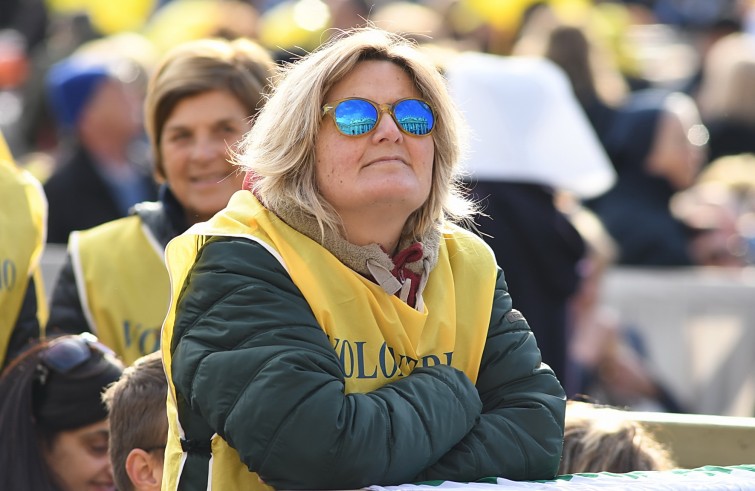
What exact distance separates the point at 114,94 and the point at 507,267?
9.38ft

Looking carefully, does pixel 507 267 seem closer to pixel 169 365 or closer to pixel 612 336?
pixel 612 336

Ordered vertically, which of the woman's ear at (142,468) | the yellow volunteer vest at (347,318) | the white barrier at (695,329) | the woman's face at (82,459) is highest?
the yellow volunteer vest at (347,318)

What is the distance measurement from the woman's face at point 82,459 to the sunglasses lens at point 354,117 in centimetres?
126

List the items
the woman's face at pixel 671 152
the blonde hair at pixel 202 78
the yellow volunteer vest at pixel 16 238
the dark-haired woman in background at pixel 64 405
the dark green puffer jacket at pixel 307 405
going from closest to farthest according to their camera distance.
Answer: the dark green puffer jacket at pixel 307 405
the dark-haired woman in background at pixel 64 405
the yellow volunteer vest at pixel 16 238
the blonde hair at pixel 202 78
the woman's face at pixel 671 152

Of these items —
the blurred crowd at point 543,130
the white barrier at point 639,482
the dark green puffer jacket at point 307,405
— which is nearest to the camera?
the dark green puffer jacket at point 307,405

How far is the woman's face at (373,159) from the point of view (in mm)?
2646

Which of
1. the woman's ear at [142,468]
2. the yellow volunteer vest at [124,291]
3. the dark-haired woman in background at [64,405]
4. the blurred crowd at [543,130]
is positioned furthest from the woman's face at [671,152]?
the woman's ear at [142,468]

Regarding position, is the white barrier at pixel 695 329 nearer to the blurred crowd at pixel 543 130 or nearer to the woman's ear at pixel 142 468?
the blurred crowd at pixel 543 130

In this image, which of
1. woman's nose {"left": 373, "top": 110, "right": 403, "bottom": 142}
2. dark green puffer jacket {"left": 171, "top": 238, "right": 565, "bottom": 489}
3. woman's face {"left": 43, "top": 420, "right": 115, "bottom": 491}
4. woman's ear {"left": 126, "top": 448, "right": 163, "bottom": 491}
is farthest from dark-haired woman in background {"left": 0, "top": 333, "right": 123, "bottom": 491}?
woman's nose {"left": 373, "top": 110, "right": 403, "bottom": 142}

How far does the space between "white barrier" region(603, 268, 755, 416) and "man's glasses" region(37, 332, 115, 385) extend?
3940 millimetres

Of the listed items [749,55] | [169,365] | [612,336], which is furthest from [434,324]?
[749,55]

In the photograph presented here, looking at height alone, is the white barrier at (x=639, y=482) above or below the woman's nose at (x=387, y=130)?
below

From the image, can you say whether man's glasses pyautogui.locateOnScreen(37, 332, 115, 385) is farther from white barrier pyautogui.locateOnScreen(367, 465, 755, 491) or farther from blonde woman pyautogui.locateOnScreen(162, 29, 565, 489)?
white barrier pyautogui.locateOnScreen(367, 465, 755, 491)

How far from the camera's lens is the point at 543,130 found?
17.3 feet
